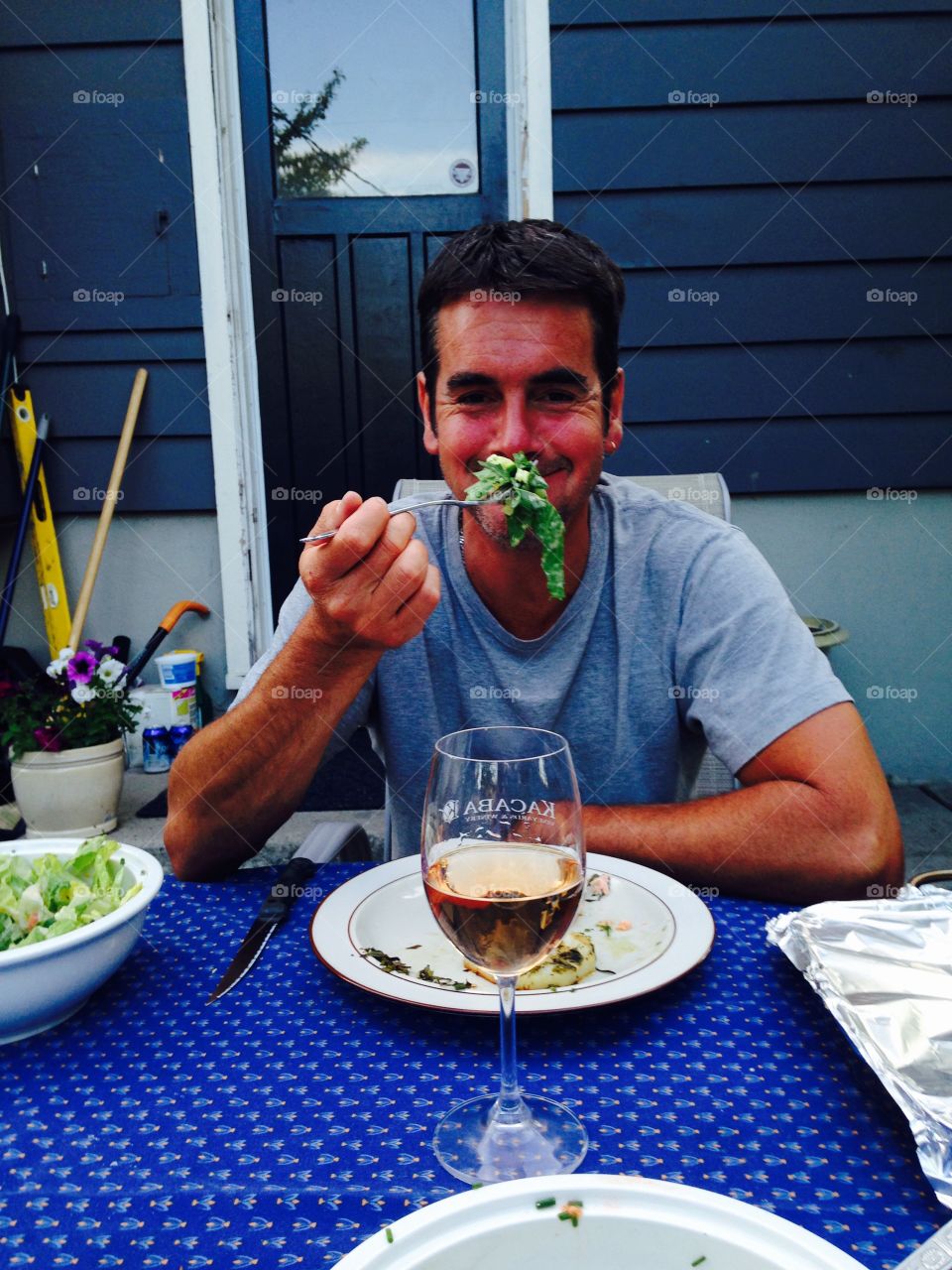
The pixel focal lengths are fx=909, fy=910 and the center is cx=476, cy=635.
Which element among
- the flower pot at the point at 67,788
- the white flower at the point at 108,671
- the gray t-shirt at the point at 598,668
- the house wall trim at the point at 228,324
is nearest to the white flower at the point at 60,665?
the white flower at the point at 108,671

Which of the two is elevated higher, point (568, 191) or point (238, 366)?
point (568, 191)

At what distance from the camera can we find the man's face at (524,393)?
1683 mm

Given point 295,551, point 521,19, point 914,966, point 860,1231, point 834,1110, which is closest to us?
point 860,1231

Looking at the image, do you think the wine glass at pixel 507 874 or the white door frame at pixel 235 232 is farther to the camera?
the white door frame at pixel 235 232

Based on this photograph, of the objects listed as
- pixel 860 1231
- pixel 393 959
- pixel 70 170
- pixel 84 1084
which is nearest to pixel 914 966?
pixel 860 1231

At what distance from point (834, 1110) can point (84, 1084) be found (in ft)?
2.00

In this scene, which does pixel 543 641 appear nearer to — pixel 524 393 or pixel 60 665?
pixel 524 393

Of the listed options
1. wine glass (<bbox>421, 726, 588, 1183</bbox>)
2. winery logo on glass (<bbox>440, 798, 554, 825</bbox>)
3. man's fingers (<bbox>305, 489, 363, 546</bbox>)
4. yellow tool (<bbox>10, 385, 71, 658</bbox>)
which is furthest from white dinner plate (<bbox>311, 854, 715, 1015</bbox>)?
yellow tool (<bbox>10, 385, 71, 658</bbox>)

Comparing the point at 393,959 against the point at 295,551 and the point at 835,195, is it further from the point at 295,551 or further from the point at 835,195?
the point at 835,195

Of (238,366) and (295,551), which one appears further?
(295,551)

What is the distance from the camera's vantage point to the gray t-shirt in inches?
66.7

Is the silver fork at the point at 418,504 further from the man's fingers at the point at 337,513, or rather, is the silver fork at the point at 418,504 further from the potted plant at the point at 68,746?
the potted plant at the point at 68,746

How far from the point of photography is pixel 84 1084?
29.8 inches

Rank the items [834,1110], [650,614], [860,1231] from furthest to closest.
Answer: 1. [650,614]
2. [834,1110]
3. [860,1231]
